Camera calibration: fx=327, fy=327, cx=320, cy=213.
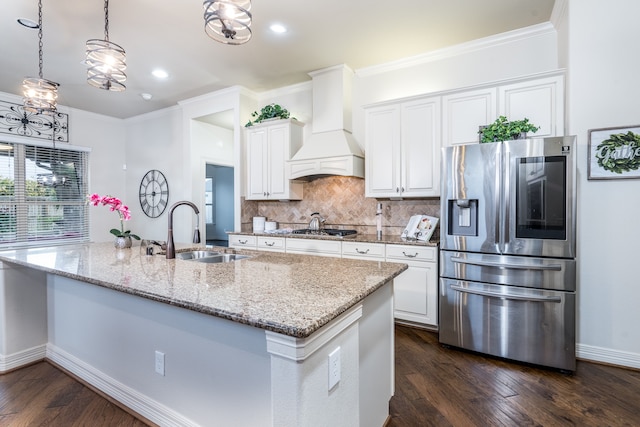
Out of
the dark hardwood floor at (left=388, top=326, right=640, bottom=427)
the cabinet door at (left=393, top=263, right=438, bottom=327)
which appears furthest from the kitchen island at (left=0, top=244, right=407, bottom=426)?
the cabinet door at (left=393, top=263, right=438, bottom=327)

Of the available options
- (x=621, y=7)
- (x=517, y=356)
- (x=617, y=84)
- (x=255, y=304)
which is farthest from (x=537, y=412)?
(x=621, y=7)

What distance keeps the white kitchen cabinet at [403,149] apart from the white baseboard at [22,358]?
330 centimetres

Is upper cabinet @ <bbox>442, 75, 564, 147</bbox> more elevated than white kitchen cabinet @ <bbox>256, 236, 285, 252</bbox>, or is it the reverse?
upper cabinet @ <bbox>442, 75, 564, 147</bbox>

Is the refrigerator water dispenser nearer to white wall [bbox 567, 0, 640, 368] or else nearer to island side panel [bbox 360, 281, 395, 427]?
white wall [bbox 567, 0, 640, 368]

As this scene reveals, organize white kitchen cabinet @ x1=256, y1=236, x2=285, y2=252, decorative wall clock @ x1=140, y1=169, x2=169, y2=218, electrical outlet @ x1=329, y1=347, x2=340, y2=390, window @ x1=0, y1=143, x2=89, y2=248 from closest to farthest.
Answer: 1. electrical outlet @ x1=329, y1=347, x2=340, y2=390
2. white kitchen cabinet @ x1=256, y1=236, x2=285, y2=252
3. window @ x1=0, y1=143, x2=89, y2=248
4. decorative wall clock @ x1=140, y1=169, x2=169, y2=218

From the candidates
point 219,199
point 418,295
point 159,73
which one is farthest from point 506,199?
point 219,199

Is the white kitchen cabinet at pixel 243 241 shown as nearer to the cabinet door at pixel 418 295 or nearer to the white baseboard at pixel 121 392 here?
the cabinet door at pixel 418 295

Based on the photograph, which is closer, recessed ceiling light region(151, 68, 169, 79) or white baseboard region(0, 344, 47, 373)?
white baseboard region(0, 344, 47, 373)

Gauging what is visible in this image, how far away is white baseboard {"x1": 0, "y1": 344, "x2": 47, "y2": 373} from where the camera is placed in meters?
2.46

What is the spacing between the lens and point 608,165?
101 inches

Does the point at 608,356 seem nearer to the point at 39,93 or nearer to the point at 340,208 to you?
the point at 340,208

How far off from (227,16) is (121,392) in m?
2.27

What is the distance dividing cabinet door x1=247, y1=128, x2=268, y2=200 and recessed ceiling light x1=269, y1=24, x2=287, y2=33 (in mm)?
1505

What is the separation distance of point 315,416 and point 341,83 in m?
3.78
